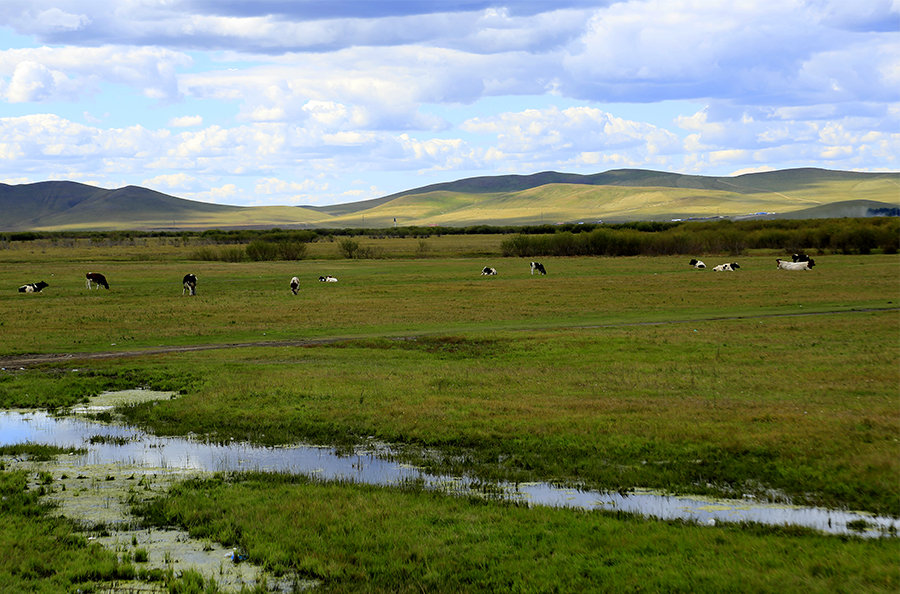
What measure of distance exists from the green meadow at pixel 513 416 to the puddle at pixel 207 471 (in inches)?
19.8

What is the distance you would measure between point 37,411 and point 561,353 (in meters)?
15.8

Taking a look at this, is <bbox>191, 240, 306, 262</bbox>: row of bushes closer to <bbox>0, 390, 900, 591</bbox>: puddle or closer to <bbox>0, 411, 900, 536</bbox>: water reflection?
<bbox>0, 411, 900, 536</bbox>: water reflection

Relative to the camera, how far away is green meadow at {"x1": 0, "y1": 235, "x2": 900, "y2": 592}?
33.2 ft

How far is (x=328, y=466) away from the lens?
15.5 meters

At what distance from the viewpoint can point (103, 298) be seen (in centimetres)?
5006

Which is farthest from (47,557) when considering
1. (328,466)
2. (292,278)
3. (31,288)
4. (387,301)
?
(292,278)

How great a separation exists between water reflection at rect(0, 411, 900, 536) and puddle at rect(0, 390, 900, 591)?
2cm

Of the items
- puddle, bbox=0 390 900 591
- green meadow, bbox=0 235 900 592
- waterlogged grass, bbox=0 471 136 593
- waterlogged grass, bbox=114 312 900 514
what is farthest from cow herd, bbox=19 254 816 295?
waterlogged grass, bbox=0 471 136 593

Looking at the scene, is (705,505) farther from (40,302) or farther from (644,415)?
(40,302)

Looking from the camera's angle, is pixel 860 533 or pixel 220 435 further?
pixel 220 435

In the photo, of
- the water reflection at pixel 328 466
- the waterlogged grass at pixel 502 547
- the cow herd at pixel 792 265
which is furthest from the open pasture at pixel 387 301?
the waterlogged grass at pixel 502 547

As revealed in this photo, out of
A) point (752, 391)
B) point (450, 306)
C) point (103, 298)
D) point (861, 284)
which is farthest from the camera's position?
point (861, 284)

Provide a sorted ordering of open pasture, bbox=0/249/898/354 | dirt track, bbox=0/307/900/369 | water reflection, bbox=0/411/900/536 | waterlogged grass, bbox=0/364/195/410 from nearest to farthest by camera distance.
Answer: water reflection, bbox=0/411/900/536
waterlogged grass, bbox=0/364/195/410
dirt track, bbox=0/307/900/369
open pasture, bbox=0/249/898/354

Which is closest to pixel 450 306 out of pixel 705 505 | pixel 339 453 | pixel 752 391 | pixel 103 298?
pixel 103 298
